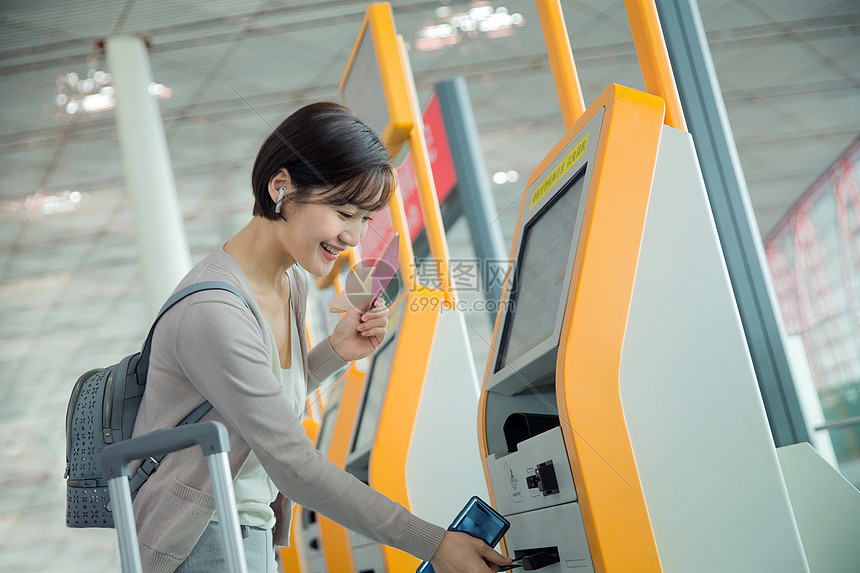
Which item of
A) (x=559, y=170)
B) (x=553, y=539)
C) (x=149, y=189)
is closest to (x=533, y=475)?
(x=553, y=539)

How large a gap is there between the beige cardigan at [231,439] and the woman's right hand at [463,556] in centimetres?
2

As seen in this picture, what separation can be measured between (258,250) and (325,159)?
0.23m

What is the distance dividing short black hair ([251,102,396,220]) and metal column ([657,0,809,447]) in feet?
2.81

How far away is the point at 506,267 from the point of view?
1.87 meters

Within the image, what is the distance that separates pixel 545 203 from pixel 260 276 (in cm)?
62

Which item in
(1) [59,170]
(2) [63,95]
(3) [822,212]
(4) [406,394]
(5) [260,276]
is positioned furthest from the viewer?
(3) [822,212]

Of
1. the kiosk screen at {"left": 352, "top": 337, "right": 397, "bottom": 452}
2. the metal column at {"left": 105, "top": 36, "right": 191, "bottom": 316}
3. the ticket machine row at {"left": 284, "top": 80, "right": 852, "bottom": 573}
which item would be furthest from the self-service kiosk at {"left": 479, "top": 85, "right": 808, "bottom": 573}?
the metal column at {"left": 105, "top": 36, "right": 191, "bottom": 316}

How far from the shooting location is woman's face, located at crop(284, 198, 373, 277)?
4.63 feet

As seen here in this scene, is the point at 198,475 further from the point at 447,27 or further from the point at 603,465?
the point at 447,27

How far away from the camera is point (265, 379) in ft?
4.13

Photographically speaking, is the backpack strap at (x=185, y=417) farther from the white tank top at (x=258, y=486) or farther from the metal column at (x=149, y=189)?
the metal column at (x=149, y=189)

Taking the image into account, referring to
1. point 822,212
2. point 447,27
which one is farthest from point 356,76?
point 822,212

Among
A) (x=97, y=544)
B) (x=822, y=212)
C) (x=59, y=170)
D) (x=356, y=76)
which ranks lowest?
(x=97, y=544)

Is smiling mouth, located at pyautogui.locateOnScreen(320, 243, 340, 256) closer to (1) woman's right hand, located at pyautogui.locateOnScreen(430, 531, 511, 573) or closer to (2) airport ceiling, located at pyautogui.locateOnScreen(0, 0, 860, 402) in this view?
(1) woman's right hand, located at pyautogui.locateOnScreen(430, 531, 511, 573)
